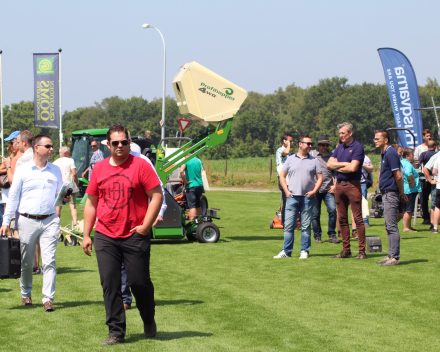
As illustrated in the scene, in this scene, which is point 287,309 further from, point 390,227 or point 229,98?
point 229,98

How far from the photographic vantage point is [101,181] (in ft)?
15.1

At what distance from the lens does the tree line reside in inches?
3871

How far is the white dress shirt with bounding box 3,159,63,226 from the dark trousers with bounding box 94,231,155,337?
155 centimetres

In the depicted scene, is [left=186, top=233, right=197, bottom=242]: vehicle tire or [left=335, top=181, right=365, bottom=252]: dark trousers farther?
[left=186, top=233, right=197, bottom=242]: vehicle tire

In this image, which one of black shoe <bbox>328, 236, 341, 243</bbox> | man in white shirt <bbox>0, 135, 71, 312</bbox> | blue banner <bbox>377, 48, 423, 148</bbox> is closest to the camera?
man in white shirt <bbox>0, 135, 71, 312</bbox>

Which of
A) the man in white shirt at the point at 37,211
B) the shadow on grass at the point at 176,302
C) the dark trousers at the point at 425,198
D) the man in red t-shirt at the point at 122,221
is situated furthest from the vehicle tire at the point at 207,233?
the man in red t-shirt at the point at 122,221

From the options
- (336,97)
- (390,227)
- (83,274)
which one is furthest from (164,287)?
(336,97)

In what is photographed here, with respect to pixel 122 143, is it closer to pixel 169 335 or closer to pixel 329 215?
pixel 169 335

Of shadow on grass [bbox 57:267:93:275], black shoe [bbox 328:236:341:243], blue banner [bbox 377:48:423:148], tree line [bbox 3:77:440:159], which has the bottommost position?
shadow on grass [bbox 57:267:93:275]

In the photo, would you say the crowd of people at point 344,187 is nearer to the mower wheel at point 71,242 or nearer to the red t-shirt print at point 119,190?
the mower wheel at point 71,242

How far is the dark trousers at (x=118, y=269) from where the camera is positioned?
4586 millimetres

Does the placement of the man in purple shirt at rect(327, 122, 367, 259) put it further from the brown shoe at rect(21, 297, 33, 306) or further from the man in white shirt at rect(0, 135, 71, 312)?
the brown shoe at rect(21, 297, 33, 306)

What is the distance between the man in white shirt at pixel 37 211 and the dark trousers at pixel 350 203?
446cm

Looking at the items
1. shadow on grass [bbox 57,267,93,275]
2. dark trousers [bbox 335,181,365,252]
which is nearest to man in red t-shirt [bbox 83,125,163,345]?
shadow on grass [bbox 57,267,93,275]
